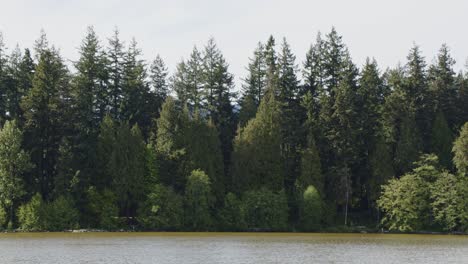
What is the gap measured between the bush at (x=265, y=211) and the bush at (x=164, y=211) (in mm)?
7563

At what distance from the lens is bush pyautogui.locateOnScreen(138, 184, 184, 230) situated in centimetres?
7469

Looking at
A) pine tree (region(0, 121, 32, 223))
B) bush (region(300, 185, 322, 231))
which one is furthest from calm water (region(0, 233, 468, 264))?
bush (region(300, 185, 322, 231))

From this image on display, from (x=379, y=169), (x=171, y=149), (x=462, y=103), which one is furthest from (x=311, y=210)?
(x=462, y=103)

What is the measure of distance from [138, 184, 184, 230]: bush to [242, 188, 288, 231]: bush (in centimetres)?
756

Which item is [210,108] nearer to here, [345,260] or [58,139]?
[58,139]

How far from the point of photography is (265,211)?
76312 mm

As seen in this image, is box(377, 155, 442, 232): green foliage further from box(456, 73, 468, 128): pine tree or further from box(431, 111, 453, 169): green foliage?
box(456, 73, 468, 128): pine tree

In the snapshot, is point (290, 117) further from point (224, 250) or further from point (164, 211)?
Result: point (224, 250)

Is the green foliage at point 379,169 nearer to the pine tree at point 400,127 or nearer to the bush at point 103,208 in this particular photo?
the pine tree at point 400,127

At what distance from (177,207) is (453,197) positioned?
99.2 ft

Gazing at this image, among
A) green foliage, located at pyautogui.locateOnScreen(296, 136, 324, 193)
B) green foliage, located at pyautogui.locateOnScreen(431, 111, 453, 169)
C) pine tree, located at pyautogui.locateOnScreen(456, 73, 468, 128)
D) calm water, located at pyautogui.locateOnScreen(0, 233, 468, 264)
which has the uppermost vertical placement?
pine tree, located at pyautogui.locateOnScreen(456, 73, 468, 128)

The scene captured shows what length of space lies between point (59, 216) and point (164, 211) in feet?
37.0

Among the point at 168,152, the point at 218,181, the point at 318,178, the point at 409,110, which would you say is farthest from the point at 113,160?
the point at 409,110

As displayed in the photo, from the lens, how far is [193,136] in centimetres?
8012
